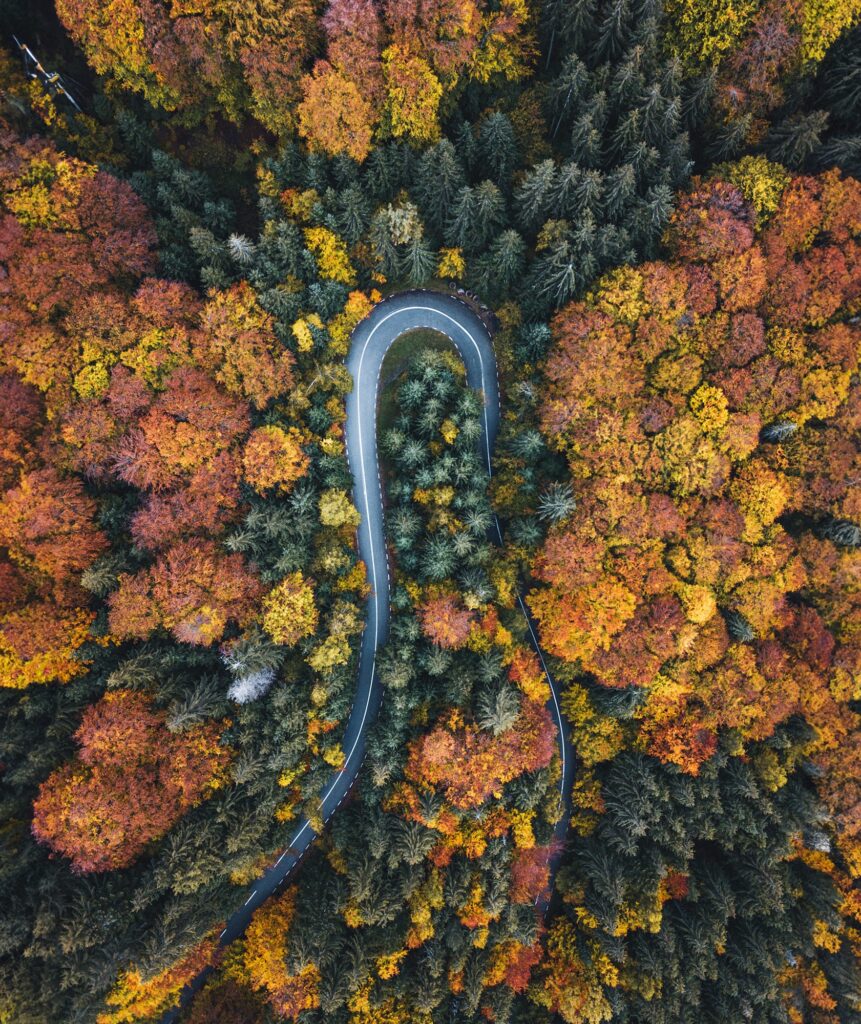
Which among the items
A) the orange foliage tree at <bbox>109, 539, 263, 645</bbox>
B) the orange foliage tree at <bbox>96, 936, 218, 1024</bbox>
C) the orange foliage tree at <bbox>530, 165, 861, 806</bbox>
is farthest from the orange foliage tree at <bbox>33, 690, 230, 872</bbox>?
the orange foliage tree at <bbox>530, 165, 861, 806</bbox>

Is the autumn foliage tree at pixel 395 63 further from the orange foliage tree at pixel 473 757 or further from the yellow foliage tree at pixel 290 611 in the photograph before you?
the orange foliage tree at pixel 473 757

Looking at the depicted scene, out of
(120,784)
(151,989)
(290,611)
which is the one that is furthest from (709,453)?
(151,989)

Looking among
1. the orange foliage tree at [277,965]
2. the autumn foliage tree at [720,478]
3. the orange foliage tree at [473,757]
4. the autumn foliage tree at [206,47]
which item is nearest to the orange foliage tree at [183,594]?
the orange foliage tree at [473,757]

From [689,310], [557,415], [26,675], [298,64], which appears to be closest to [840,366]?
[689,310]

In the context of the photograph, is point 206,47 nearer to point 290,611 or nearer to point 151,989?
point 290,611

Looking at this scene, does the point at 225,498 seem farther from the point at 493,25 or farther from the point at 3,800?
the point at 493,25

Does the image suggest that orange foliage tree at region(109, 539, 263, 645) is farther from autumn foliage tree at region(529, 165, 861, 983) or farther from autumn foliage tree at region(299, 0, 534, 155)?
autumn foliage tree at region(299, 0, 534, 155)
